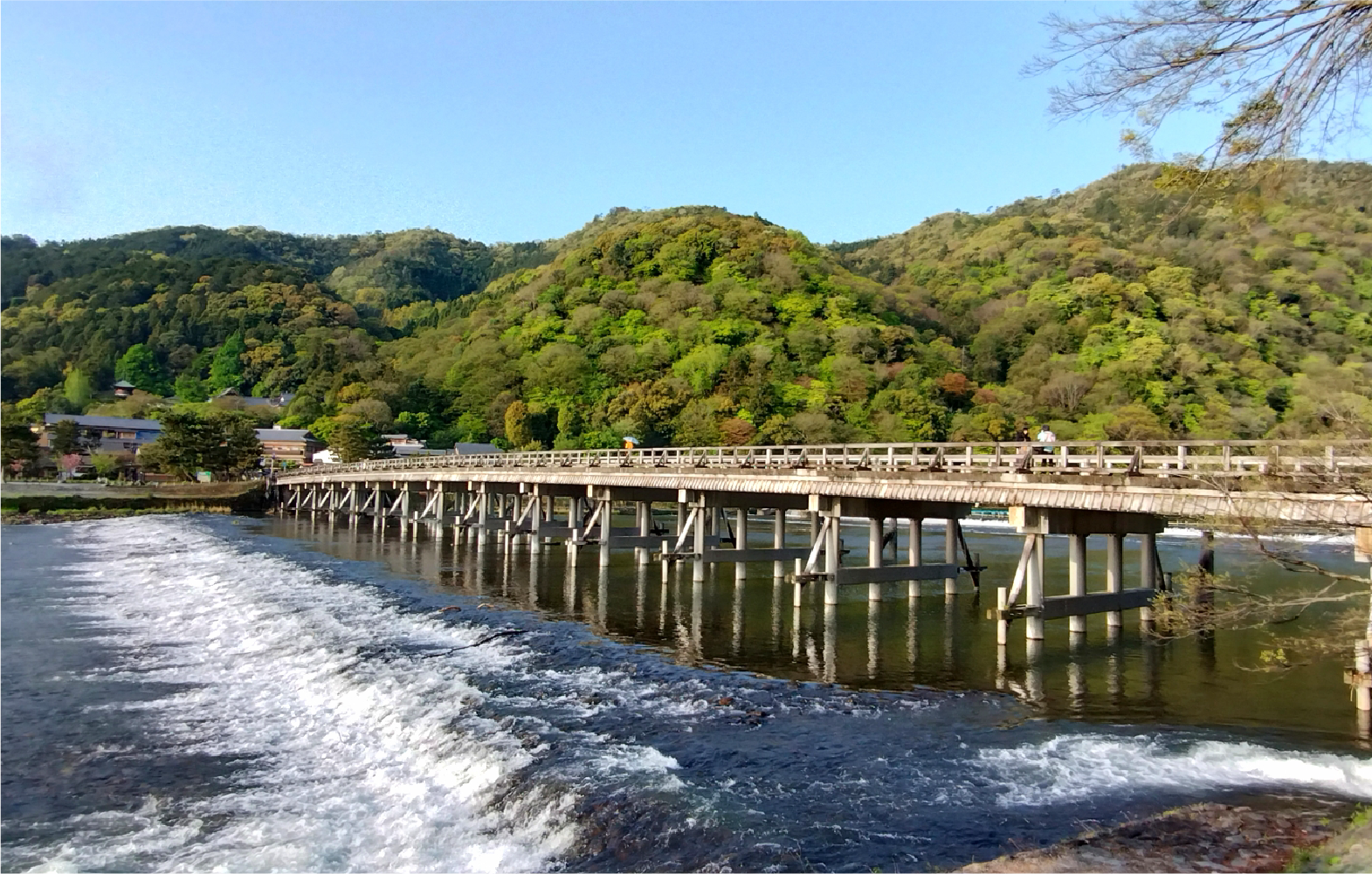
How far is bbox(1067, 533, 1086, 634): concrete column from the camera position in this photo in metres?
17.3

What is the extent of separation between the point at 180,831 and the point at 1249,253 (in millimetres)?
104724

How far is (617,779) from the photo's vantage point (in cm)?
984

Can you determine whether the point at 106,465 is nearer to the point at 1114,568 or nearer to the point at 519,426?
the point at 519,426

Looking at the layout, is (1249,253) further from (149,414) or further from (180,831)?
(149,414)

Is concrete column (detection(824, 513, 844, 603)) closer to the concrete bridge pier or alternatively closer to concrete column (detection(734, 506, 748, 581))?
the concrete bridge pier

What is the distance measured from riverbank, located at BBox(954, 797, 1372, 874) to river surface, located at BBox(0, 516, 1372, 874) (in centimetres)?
91

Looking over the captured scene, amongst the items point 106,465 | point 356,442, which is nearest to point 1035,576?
point 356,442

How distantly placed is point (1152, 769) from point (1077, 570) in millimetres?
7738

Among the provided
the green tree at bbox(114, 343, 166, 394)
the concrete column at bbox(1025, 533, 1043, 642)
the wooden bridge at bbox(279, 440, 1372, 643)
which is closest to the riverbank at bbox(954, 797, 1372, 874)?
the wooden bridge at bbox(279, 440, 1372, 643)

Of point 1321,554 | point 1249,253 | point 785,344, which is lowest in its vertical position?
point 1321,554

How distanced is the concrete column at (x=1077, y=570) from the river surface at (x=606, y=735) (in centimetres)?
60

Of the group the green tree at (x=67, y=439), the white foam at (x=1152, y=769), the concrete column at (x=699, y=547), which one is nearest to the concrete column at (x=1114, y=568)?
the white foam at (x=1152, y=769)

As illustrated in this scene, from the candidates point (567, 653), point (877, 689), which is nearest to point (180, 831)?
point (567, 653)

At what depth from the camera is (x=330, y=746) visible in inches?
465
